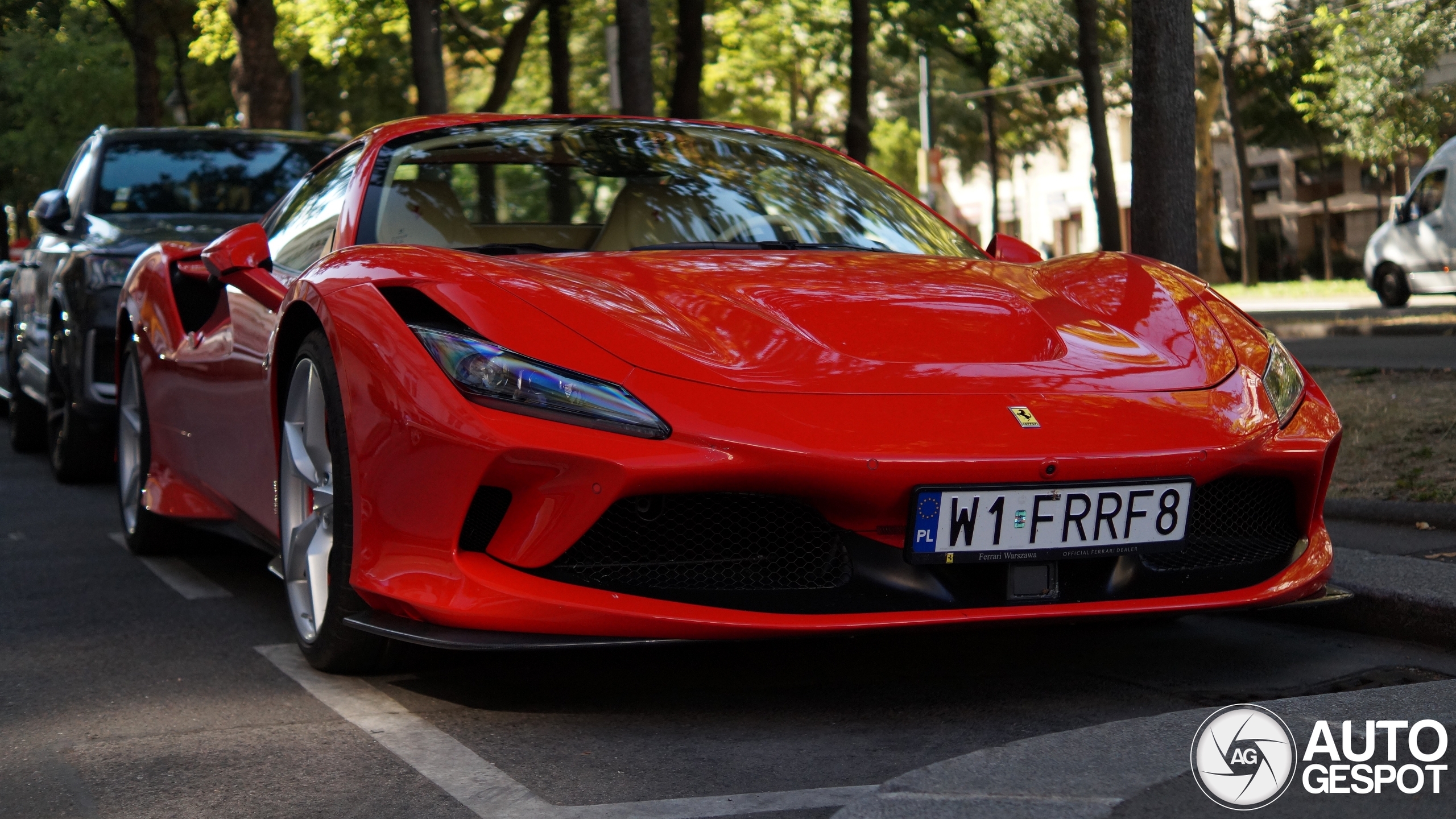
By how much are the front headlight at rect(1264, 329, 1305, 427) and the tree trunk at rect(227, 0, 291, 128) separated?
14856 mm

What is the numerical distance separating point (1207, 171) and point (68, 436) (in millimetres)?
30233

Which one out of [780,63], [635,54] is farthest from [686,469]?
[780,63]

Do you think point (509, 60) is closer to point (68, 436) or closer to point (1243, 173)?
point (1243, 173)

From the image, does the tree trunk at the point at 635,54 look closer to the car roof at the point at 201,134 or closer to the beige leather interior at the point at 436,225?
the car roof at the point at 201,134

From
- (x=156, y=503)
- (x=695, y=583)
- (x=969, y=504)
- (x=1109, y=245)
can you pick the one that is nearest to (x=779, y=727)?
(x=695, y=583)

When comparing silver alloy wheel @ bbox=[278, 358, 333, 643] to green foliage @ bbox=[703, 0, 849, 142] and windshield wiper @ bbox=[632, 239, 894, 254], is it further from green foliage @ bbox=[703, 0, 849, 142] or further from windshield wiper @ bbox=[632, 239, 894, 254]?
green foliage @ bbox=[703, 0, 849, 142]

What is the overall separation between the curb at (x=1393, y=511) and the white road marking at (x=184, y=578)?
11.8ft

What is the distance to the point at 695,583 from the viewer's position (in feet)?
10.6

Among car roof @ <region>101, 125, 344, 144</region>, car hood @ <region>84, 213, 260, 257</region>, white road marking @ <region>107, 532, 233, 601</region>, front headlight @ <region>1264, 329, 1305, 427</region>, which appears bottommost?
white road marking @ <region>107, 532, 233, 601</region>

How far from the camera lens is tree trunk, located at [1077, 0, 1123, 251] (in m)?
12.8

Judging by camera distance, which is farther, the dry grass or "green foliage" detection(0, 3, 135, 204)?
"green foliage" detection(0, 3, 135, 204)

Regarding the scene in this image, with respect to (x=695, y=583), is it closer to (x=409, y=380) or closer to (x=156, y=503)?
(x=409, y=380)

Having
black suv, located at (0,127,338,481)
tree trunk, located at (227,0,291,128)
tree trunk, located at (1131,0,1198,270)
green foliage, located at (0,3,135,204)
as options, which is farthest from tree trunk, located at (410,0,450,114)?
green foliage, located at (0,3,135,204)

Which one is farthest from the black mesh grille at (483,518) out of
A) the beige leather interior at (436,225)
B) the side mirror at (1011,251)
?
the side mirror at (1011,251)
